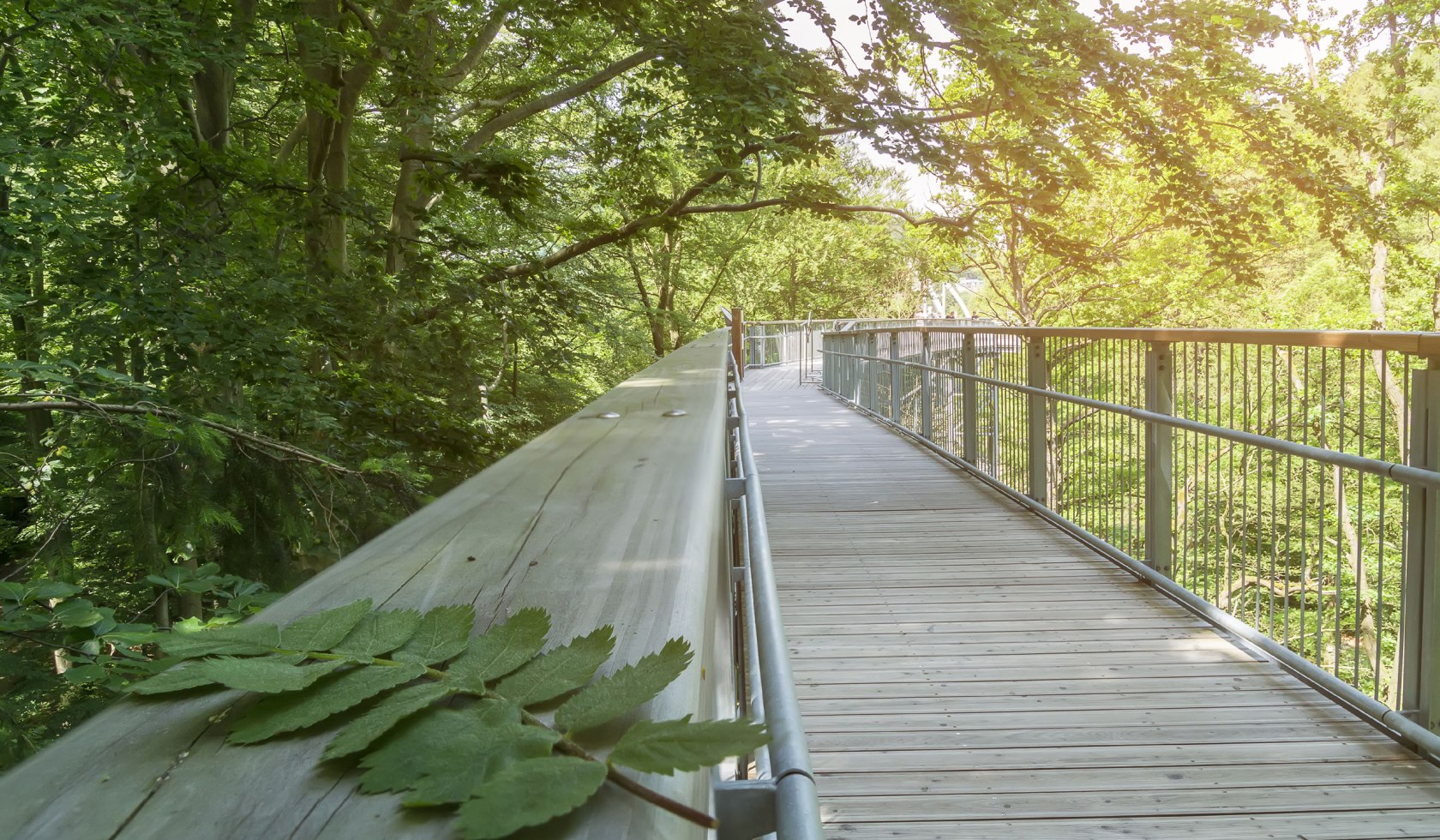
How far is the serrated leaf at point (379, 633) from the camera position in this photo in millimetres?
617

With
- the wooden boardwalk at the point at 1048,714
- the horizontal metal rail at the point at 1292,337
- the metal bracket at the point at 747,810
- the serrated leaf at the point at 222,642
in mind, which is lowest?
the wooden boardwalk at the point at 1048,714

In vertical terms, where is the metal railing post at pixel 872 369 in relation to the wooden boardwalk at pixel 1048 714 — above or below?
above

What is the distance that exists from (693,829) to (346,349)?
6.88 meters

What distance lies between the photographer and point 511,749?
0.50 metres

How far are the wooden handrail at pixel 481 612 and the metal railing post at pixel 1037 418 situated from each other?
5.43m

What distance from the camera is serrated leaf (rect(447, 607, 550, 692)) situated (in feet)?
1.93

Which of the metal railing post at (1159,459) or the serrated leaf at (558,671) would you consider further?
the metal railing post at (1159,459)

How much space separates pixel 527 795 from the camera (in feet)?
1.43

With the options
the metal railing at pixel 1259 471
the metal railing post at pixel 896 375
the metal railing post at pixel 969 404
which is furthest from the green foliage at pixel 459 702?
the metal railing post at pixel 896 375

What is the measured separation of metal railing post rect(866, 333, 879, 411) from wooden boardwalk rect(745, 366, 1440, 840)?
25.2 feet

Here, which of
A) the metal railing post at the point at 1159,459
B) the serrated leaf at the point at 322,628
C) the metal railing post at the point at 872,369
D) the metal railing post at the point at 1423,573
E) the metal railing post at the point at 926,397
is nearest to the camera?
the serrated leaf at the point at 322,628

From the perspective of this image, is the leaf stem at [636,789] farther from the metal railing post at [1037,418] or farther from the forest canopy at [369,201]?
the metal railing post at [1037,418]

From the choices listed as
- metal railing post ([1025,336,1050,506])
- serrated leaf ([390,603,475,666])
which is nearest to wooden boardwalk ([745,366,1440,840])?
metal railing post ([1025,336,1050,506])

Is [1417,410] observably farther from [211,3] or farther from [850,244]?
[850,244]
